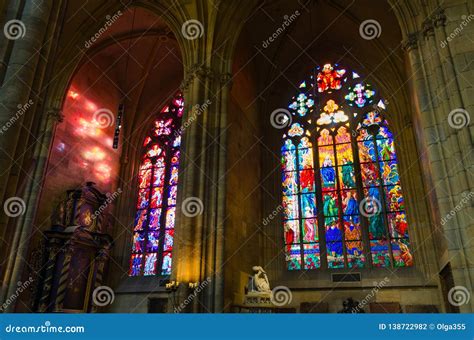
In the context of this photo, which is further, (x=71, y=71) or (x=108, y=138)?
(x=108, y=138)

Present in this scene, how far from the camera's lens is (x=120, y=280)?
14742 millimetres

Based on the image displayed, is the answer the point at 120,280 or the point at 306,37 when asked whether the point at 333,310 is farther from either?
the point at 306,37

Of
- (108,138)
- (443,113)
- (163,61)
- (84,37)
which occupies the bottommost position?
(443,113)

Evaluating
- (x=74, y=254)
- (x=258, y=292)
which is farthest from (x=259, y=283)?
(x=74, y=254)

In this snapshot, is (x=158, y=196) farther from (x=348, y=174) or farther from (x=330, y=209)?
(x=348, y=174)

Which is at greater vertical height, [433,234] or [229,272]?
[433,234]

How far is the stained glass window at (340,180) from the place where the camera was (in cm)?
1333

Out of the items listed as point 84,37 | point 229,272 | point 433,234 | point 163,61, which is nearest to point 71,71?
point 84,37

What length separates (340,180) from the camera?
14.5m

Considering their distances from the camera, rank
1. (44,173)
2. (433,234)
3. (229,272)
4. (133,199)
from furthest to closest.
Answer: (133,199), (44,173), (433,234), (229,272)

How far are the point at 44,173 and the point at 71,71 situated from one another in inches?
153

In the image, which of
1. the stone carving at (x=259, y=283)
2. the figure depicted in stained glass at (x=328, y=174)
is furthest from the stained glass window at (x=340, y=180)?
the stone carving at (x=259, y=283)

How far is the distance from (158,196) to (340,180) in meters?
7.17

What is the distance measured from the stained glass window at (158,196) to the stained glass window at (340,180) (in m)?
4.50
